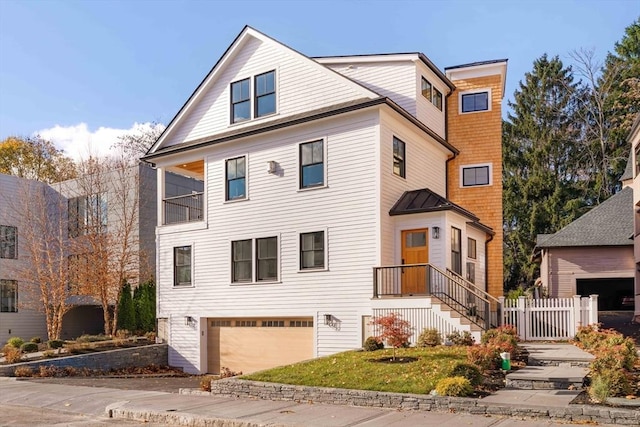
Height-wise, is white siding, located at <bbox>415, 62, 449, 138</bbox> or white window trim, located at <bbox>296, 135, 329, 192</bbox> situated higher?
white siding, located at <bbox>415, 62, 449, 138</bbox>

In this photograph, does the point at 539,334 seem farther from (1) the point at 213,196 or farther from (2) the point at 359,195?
(1) the point at 213,196

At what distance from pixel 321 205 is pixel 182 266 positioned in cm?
668

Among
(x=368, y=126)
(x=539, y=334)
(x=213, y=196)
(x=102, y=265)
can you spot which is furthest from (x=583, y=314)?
(x=102, y=265)

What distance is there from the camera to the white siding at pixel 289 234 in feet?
61.5

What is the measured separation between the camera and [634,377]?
11.2m

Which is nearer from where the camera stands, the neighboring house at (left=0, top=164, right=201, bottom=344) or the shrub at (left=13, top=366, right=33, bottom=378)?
the shrub at (left=13, top=366, right=33, bottom=378)

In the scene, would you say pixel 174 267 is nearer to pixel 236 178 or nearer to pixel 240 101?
pixel 236 178

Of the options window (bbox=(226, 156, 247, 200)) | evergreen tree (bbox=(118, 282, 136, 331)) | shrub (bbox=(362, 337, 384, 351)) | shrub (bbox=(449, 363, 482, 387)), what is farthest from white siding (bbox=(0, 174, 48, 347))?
shrub (bbox=(449, 363, 482, 387))

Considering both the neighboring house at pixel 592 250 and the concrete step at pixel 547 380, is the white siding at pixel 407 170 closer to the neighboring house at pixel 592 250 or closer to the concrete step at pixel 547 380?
the concrete step at pixel 547 380

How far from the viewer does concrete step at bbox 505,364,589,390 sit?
11.5m

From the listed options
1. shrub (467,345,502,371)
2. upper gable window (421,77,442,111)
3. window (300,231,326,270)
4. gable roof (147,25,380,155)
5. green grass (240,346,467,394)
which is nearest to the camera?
green grass (240,346,467,394)

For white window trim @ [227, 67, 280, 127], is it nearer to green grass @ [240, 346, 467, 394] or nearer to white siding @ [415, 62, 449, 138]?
white siding @ [415, 62, 449, 138]

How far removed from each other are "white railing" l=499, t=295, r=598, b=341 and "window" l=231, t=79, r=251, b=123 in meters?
10.7

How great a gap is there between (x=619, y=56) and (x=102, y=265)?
43657mm
